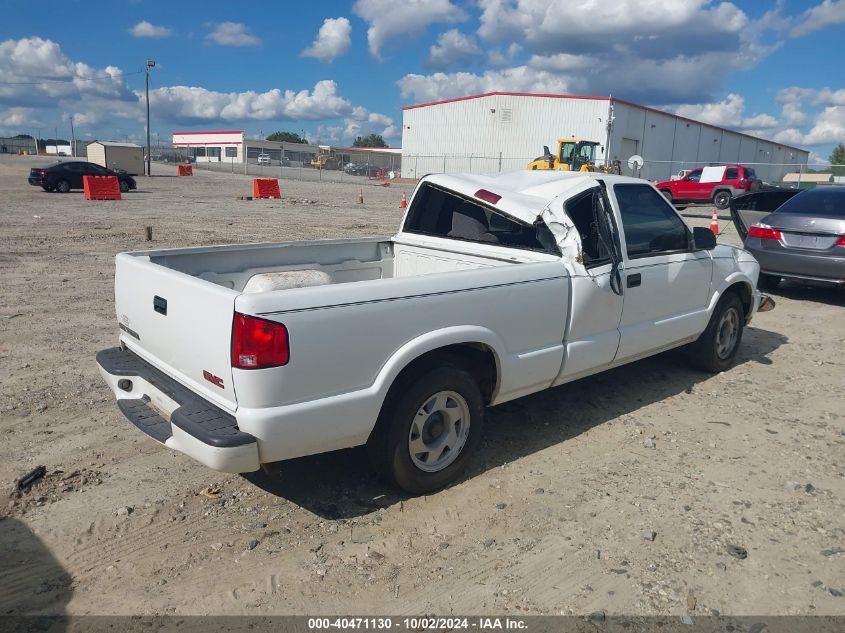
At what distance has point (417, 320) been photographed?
340 cm

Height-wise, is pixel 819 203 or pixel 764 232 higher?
pixel 819 203

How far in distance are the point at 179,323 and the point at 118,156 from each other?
45.0 m

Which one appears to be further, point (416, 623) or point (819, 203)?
point (819, 203)

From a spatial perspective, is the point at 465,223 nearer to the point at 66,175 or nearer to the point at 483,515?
the point at 483,515

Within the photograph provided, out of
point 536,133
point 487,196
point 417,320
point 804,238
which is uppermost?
point 536,133

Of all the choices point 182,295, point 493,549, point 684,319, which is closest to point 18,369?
point 182,295

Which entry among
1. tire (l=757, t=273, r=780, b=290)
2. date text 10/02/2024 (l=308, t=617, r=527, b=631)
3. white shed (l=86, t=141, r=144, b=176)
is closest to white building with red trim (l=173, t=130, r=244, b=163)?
white shed (l=86, t=141, r=144, b=176)

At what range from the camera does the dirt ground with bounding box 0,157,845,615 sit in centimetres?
297

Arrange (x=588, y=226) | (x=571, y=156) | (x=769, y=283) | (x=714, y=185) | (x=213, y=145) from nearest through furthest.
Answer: (x=588, y=226) < (x=769, y=283) < (x=714, y=185) < (x=571, y=156) < (x=213, y=145)

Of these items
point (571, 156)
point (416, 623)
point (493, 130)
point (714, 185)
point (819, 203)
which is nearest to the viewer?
point (416, 623)

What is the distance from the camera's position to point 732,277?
588cm

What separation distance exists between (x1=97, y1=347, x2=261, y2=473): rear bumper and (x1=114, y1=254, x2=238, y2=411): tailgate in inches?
2.5

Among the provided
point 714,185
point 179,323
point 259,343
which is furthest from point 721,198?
point 259,343

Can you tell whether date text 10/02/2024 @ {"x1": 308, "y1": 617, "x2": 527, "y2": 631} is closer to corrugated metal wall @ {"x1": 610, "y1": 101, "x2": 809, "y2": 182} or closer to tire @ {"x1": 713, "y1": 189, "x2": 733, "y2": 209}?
tire @ {"x1": 713, "y1": 189, "x2": 733, "y2": 209}
